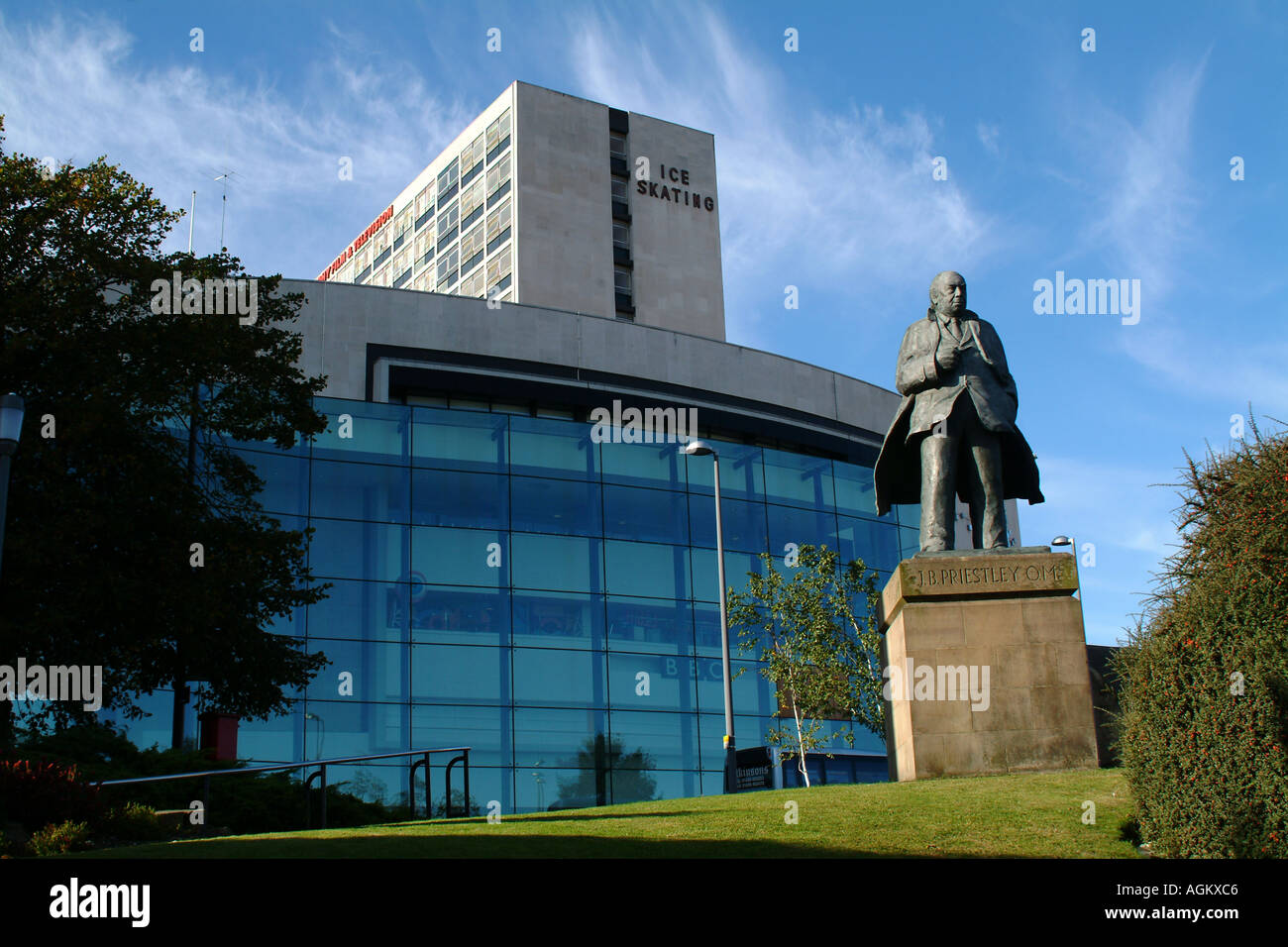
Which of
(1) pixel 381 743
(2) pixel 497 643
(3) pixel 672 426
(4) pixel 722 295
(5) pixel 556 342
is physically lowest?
(1) pixel 381 743

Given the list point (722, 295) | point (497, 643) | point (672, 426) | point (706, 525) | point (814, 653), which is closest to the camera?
point (814, 653)

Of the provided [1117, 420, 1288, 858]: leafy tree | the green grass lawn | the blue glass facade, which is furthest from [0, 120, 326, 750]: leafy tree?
[1117, 420, 1288, 858]: leafy tree

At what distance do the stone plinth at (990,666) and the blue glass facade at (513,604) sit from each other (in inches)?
917

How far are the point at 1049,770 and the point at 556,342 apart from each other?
31.7 m

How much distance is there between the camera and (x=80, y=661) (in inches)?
755

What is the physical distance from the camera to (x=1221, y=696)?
761 centimetres

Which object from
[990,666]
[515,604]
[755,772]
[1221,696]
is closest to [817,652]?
[755,772]

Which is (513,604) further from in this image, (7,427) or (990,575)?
(990,575)

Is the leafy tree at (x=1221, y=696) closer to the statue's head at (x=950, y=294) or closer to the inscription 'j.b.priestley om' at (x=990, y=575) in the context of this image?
the inscription 'j.b.priestley om' at (x=990, y=575)

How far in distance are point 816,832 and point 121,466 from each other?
15235 millimetres

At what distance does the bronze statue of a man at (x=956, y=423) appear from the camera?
42.1 ft

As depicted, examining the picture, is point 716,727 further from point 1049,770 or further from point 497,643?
point 1049,770

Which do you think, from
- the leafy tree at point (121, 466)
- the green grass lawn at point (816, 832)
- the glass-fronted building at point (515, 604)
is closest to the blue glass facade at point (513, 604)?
the glass-fronted building at point (515, 604)
